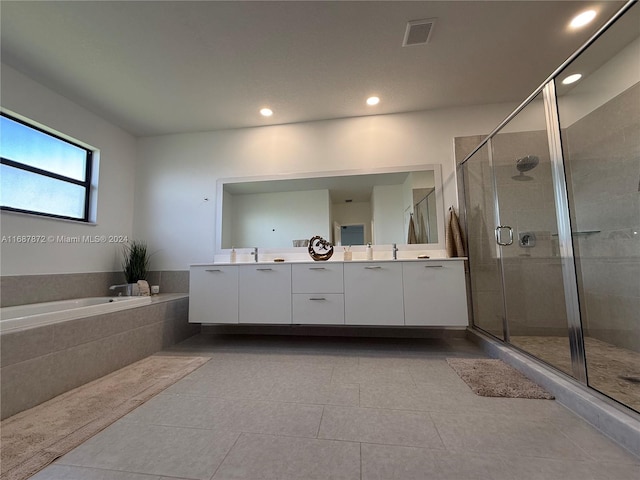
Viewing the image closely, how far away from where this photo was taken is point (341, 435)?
1164 mm

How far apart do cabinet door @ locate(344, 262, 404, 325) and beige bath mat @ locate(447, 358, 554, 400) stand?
0.55 metres

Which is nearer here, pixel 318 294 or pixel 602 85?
pixel 602 85

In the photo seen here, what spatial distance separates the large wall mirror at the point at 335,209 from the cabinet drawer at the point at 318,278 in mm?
560

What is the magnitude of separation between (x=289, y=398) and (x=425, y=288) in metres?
1.36

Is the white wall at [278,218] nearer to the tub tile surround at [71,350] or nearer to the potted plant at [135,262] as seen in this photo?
the potted plant at [135,262]

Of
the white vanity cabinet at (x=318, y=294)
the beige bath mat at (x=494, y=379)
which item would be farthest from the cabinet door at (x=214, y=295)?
the beige bath mat at (x=494, y=379)

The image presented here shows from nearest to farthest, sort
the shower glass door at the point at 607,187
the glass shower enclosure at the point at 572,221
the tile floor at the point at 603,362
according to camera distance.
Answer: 1. the tile floor at the point at 603,362
2. the glass shower enclosure at the point at 572,221
3. the shower glass door at the point at 607,187

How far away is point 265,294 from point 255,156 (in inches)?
65.3

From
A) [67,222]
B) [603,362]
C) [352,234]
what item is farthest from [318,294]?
[67,222]

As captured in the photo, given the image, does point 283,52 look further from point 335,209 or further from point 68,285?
point 68,285

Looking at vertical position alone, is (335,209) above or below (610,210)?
above

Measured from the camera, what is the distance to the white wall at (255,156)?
9.11 feet

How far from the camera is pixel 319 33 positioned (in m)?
1.84

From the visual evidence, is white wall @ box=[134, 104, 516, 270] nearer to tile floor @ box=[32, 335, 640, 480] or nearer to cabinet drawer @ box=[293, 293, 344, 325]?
cabinet drawer @ box=[293, 293, 344, 325]
